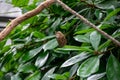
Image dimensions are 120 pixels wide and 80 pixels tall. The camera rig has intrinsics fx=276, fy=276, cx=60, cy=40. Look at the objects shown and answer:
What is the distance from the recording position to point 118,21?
0.66 meters

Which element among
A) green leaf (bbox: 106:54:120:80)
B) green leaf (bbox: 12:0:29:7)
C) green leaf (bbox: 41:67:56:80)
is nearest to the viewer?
green leaf (bbox: 106:54:120:80)

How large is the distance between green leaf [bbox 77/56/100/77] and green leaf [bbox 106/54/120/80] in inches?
Answer: 0.9

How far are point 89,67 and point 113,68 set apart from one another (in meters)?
0.05

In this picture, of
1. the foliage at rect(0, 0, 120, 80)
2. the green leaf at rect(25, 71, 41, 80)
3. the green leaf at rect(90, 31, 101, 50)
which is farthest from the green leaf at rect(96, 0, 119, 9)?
the green leaf at rect(25, 71, 41, 80)

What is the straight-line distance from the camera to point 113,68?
0.53 metres

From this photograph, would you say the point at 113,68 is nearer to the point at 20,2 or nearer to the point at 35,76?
the point at 35,76

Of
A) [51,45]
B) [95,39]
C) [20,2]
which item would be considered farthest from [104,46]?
[20,2]

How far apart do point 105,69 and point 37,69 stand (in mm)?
194

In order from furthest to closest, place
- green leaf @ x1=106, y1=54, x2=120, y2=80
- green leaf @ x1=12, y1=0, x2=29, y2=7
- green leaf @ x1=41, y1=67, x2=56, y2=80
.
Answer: green leaf @ x1=12, y1=0, x2=29, y2=7 < green leaf @ x1=41, y1=67, x2=56, y2=80 < green leaf @ x1=106, y1=54, x2=120, y2=80

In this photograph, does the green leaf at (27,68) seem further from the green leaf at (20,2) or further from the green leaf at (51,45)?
the green leaf at (20,2)

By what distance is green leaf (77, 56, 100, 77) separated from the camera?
0.53 meters

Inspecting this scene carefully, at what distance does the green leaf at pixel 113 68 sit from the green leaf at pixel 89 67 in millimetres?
23

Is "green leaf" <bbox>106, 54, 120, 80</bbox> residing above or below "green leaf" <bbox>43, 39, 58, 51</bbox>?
below

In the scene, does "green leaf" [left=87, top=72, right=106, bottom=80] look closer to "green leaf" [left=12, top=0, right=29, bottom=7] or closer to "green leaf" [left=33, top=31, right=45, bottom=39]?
"green leaf" [left=33, top=31, right=45, bottom=39]
